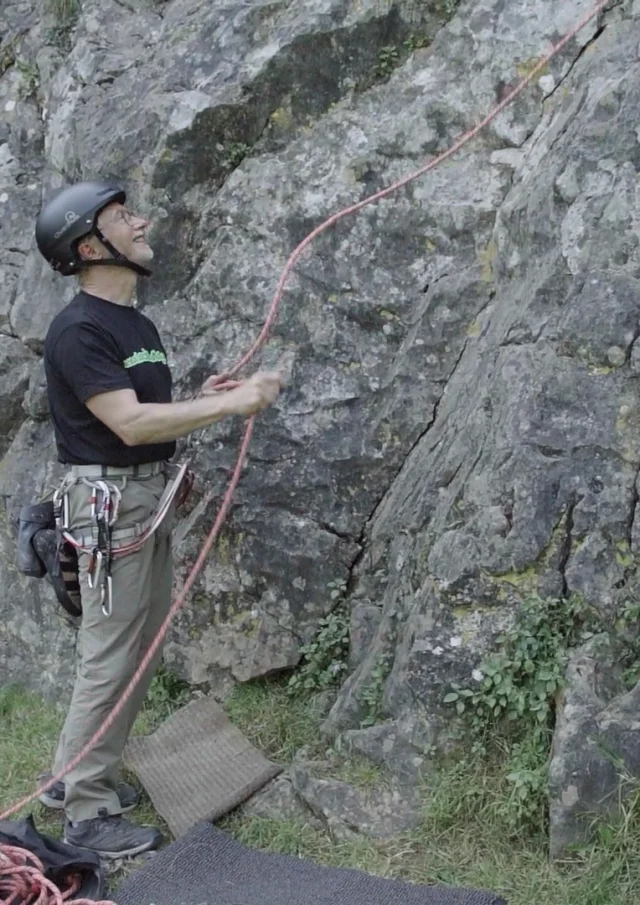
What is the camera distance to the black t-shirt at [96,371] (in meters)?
4.36

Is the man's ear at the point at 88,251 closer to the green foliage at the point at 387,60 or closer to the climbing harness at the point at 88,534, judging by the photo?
the climbing harness at the point at 88,534

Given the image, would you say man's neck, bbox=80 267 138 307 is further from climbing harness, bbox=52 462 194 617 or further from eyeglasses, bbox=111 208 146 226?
climbing harness, bbox=52 462 194 617

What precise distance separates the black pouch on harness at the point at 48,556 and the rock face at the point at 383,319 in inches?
43.4

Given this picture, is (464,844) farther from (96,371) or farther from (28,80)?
(28,80)

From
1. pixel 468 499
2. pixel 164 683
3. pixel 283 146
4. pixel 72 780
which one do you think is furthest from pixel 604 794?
pixel 283 146

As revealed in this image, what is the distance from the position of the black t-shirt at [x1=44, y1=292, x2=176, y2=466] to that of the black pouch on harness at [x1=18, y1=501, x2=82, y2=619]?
1.26ft

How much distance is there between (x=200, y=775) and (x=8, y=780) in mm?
1115

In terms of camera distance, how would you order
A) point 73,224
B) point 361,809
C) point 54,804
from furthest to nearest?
point 54,804 → point 73,224 → point 361,809

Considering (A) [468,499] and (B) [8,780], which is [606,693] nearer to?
(A) [468,499]

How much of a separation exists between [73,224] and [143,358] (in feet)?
2.18

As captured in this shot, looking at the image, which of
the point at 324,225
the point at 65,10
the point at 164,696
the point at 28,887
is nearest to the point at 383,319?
the point at 324,225

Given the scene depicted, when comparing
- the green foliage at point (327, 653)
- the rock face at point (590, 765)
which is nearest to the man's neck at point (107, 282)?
the green foliage at point (327, 653)

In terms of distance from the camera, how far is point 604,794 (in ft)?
13.1

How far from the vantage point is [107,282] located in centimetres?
465
